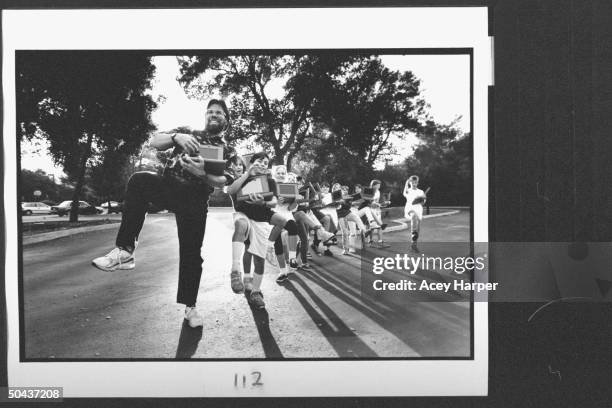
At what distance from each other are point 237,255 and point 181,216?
44 cm

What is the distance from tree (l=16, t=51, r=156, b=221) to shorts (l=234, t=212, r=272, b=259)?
2.95ft

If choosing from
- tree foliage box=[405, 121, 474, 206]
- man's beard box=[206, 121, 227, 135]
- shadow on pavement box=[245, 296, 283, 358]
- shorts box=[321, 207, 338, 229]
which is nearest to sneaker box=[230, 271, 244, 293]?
shadow on pavement box=[245, 296, 283, 358]

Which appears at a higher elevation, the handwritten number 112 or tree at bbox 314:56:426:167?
tree at bbox 314:56:426:167

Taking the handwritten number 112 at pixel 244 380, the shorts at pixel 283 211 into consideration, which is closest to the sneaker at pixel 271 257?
the shorts at pixel 283 211

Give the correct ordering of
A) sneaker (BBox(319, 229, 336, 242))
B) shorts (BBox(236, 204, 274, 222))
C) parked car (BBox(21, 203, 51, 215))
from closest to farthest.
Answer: parked car (BBox(21, 203, 51, 215)) < shorts (BBox(236, 204, 274, 222)) < sneaker (BBox(319, 229, 336, 242))

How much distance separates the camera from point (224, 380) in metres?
2.26

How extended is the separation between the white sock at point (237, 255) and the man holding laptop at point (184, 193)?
0.21 metres

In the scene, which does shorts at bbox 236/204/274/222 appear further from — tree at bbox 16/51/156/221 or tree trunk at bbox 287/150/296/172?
tree at bbox 16/51/156/221

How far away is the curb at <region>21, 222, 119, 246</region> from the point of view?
2234 mm

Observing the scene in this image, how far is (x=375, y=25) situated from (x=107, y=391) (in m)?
2.91

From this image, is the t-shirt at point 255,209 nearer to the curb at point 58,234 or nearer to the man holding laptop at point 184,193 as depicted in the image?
the man holding laptop at point 184,193

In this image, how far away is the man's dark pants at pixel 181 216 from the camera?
227 cm

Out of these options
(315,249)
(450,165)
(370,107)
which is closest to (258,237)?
(315,249)

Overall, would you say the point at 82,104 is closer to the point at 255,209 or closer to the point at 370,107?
the point at 255,209
